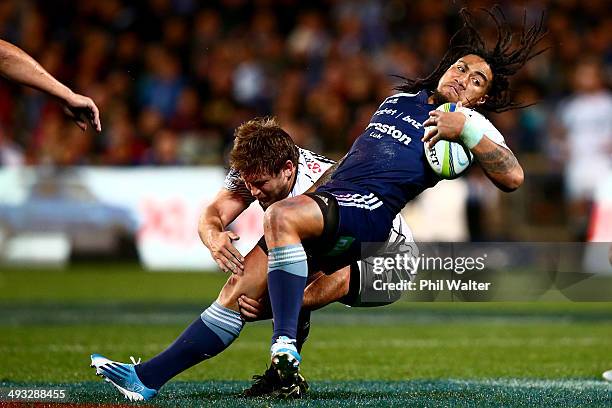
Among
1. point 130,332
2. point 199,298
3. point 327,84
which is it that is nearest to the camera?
point 130,332

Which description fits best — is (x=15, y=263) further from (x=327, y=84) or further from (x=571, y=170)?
(x=571, y=170)

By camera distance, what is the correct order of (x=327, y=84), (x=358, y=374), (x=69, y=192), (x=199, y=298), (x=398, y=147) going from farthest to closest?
(x=327, y=84)
(x=69, y=192)
(x=199, y=298)
(x=358, y=374)
(x=398, y=147)

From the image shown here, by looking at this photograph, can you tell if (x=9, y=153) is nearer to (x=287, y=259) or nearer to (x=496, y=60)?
(x=496, y=60)

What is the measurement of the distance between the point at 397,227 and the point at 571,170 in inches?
363

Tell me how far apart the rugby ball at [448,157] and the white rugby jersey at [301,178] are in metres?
0.70

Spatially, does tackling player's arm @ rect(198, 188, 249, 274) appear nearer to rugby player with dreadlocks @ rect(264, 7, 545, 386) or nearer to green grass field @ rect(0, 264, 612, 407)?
rugby player with dreadlocks @ rect(264, 7, 545, 386)

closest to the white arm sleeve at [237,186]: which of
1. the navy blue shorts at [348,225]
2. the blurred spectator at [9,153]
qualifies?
the navy blue shorts at [348,225]

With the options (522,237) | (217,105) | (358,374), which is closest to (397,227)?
(358,374)

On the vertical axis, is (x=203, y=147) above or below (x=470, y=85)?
above

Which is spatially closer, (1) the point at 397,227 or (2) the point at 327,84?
(1) the point at 397,227

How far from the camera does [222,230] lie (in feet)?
19.1

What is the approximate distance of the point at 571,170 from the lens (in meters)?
14.8

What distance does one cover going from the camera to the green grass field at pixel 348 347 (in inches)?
230

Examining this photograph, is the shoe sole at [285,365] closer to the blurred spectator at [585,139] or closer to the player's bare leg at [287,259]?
the player's bare leg at [287,259]
